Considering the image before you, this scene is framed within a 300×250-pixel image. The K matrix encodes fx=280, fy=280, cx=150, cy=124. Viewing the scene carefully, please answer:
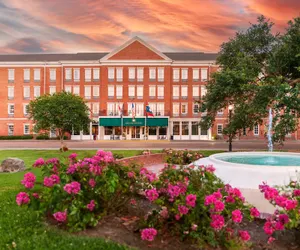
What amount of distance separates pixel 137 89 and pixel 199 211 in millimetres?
48428

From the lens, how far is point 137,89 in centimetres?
5219

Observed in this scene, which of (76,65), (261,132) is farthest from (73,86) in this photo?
(261,132)

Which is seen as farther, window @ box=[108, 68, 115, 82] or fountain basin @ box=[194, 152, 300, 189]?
window @ box=[108, 68, 115, 82]

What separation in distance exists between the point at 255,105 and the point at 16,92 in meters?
49.8

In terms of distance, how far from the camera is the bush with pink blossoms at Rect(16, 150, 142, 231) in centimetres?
486

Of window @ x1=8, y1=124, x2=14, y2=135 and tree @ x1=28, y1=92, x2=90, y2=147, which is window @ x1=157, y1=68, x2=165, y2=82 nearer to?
tree @ x1=28, y1=92, x2=90, y2=147

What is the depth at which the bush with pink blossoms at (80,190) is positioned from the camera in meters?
4.86

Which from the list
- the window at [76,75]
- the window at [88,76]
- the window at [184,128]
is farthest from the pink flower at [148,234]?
the window at [76,75]

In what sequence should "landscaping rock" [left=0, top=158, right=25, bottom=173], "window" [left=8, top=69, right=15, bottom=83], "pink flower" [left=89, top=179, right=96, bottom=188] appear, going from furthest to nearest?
"window" [left=8, top=69, right=15, bottom=83] → "landscaping rock" [left=0, top=158, right=25, bottom=173] → "pink flower" [left=89, top=179, right=96, bottom=188]

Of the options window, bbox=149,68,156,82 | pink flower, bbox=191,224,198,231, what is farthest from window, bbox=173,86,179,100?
pink flower, bbox=191,224,198,231

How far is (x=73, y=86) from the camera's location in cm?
5316

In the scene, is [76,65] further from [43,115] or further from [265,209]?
[265,209]

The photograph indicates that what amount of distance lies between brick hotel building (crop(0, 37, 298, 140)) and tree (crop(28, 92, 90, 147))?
23.8m

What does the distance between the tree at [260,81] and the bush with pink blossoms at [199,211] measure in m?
11.8
